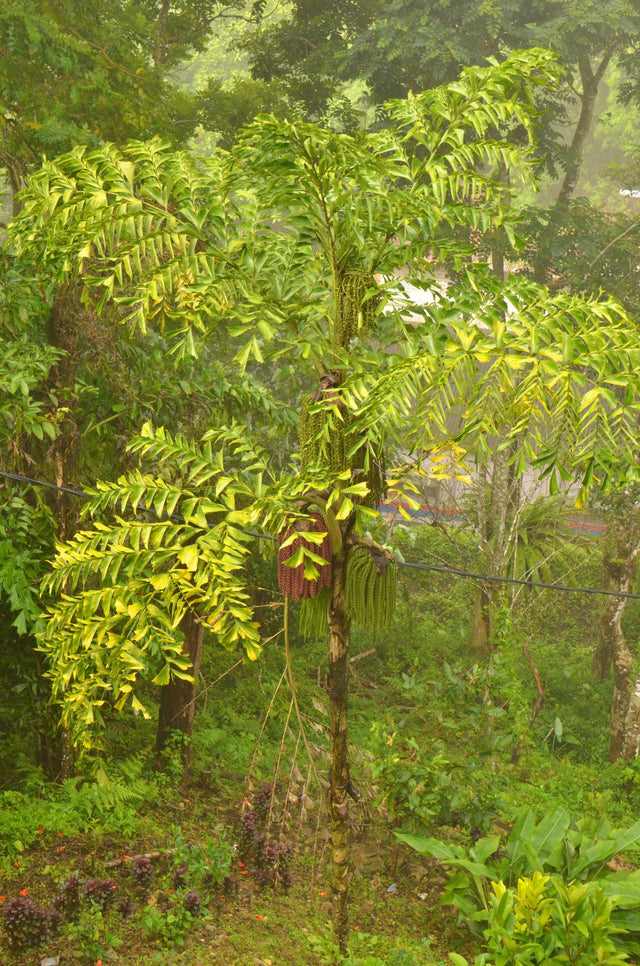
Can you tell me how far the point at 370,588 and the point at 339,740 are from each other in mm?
720

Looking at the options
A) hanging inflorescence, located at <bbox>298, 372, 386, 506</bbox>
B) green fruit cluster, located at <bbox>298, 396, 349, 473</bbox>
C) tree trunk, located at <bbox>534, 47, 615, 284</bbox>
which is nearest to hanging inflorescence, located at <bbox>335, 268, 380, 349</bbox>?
hanging inflorescence, located at <bbox>298, 372, 386, 506</bbox>

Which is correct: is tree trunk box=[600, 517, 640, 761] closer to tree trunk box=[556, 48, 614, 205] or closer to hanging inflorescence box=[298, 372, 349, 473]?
tree trunk box=[556, 48, 614, 205]

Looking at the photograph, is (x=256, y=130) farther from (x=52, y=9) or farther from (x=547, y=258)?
(x=547, y=258)

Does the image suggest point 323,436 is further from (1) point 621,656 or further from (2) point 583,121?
(2) point 583,121

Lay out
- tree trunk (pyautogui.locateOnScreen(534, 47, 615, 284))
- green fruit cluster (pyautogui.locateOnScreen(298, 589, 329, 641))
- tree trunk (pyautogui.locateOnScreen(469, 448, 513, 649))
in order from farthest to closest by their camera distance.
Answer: tree trunk (pyautogui.locateOnScreen(534, 47, 615, 284)) < tree trunk (pyautogui.locateOnScreen(469, 448, 513, 649)) < green fruit cluster (pyautogui.locateOnScreen(298, 589, 329, 641))

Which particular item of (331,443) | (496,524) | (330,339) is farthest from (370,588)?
(496,524)

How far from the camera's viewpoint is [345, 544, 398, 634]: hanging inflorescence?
143 inches

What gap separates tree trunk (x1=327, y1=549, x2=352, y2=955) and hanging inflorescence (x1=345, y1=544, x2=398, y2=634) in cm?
5

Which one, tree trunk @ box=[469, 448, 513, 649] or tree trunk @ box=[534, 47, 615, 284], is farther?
tree trunk @ box=[534, 47, 615, 284]

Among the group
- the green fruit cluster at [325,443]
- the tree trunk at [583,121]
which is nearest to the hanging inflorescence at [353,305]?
the green fruit cluster at [325,443]

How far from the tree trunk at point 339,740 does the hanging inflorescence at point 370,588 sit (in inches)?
2.0

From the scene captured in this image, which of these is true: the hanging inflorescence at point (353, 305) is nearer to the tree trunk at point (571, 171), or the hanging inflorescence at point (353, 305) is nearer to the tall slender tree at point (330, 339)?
the tall slender tree at point (330, 339)

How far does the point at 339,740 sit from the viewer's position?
3.81 metres

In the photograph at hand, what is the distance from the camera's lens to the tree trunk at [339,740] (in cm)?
369
